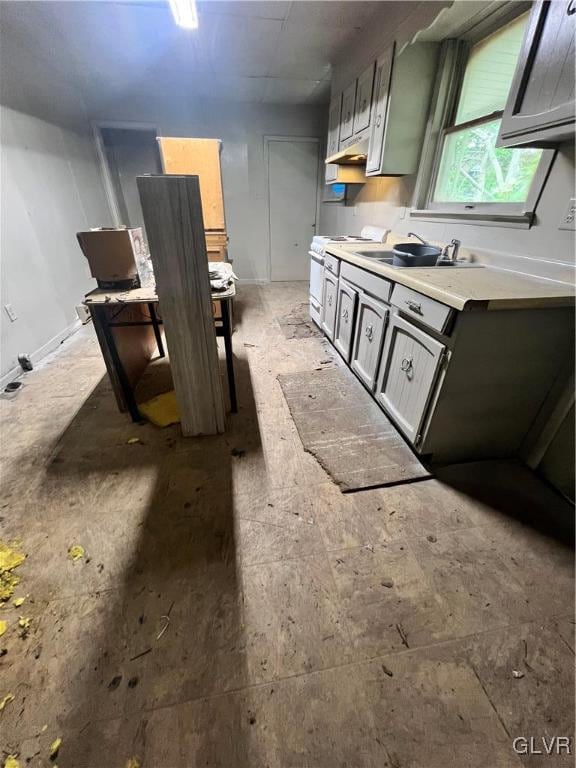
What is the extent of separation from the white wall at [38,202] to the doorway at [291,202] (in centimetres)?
263

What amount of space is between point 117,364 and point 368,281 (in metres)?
1.71

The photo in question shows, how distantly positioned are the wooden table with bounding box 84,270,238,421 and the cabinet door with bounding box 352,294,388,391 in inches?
36.6

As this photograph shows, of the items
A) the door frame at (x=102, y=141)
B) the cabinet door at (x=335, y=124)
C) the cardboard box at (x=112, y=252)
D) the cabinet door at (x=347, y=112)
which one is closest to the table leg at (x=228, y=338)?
the cardboard box at (x=112, y=252)

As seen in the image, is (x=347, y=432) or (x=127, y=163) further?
(x=127, y=163)

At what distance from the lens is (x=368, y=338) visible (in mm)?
2227

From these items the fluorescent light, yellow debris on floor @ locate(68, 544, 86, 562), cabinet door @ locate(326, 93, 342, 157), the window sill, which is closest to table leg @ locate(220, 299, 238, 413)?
yellow debris on floor @ locate(68, 544, 86, 562)

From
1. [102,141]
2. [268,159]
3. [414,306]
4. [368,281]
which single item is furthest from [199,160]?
[414,306]

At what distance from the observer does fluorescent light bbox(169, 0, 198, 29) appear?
2037 millimetres

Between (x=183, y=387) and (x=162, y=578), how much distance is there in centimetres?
95

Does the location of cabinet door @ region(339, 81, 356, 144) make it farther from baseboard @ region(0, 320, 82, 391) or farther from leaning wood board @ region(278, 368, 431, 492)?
baseboard @ region(0, 320, 82, 391)

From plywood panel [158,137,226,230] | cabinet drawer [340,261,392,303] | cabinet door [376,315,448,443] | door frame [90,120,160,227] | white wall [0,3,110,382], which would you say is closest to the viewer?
cabinet door [376,315,448,443]

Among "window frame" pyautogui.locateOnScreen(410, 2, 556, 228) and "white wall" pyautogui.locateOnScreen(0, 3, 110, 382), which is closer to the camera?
"window frame" pyautogui.locateOnScreen(410, 2, 556, 228)

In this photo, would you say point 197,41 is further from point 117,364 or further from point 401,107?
point 117,364

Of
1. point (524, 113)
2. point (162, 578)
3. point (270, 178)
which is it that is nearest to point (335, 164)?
point (270, 178)
